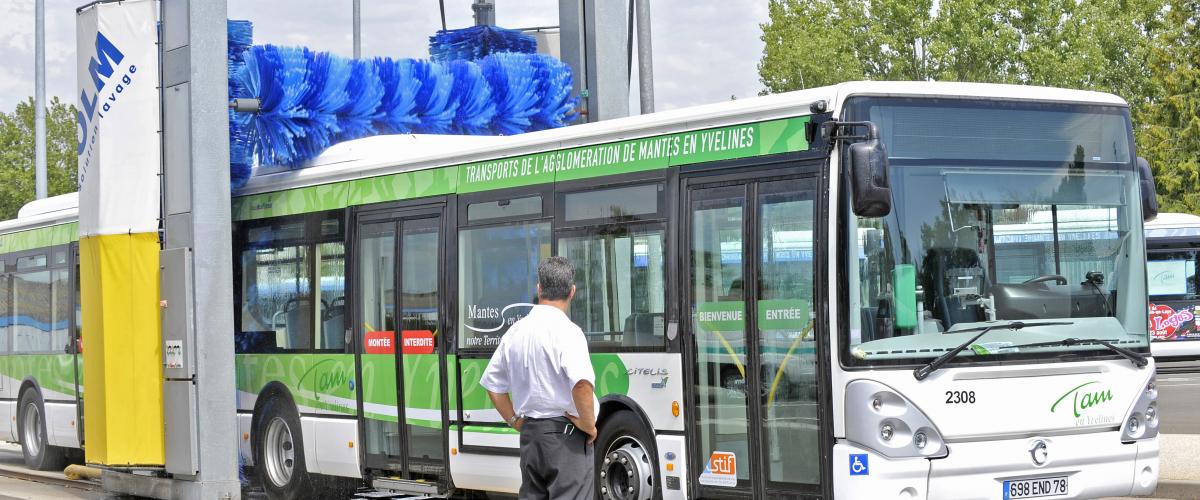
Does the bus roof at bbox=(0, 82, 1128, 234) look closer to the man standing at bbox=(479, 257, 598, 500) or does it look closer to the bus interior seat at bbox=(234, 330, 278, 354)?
the bus interior seat at bbox=(234, 330, 278, 354)

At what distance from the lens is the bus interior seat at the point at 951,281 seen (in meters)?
9.07

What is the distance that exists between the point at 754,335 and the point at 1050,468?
6.14ft

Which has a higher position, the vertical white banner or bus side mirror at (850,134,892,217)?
the vertical white banner

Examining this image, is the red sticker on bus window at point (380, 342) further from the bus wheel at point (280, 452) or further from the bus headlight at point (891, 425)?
the bus headlight at point (891, 425)

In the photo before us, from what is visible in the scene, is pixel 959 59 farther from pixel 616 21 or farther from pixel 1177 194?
pixel 616 21

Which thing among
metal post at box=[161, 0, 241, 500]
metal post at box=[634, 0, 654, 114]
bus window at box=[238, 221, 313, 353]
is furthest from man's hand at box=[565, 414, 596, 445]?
metal post at box=[634, 0, 654, 114]

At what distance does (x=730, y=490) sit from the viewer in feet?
32.3

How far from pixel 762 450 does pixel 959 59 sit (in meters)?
36.8

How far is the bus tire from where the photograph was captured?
62.3ft

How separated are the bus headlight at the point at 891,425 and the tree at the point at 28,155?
176 ft

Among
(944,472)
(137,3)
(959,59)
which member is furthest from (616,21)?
(959,59)

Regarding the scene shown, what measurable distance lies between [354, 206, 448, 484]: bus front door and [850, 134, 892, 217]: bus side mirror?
461 cm

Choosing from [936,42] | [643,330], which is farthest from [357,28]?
[643,330]

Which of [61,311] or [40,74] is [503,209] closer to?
[61,311]
